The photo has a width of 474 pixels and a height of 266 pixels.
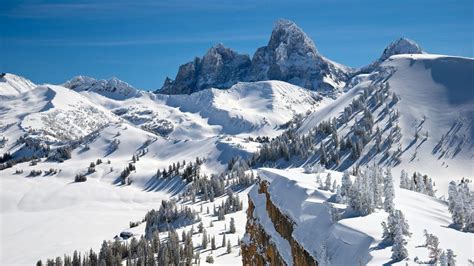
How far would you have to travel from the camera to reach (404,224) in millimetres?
27438

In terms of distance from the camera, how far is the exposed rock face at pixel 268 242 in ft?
105

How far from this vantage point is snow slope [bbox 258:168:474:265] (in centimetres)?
2523

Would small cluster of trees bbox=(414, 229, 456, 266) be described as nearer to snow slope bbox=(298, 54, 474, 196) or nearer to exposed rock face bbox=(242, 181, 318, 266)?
exposed rock face bbox=(242, 181, 318, 266)

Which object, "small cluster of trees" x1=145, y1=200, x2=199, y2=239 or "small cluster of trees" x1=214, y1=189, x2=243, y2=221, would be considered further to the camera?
"small cluster of trees" x1=214, y1=189, x2=243, y2=221

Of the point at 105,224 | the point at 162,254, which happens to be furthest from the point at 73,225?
the point at 162,254

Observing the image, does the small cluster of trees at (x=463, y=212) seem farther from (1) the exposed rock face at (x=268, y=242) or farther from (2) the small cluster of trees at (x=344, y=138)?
(2) the small cluster of trees at (x=344, y=138)

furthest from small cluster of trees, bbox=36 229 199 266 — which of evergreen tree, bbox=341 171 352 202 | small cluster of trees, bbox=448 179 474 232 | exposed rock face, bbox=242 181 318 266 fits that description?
small cluster of trees, bbox=448 179 474 232

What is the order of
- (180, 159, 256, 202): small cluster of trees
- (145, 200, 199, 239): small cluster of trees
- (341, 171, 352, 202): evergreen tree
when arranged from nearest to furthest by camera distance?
(341, 171, 352, 202): evergreen tree
(145, 200, 199, 239): small cluster of trees
(180, 159, 256, 202): small cluster of trees

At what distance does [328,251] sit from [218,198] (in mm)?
127835

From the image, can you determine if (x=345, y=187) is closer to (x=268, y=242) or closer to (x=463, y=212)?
(x=463, y=212)

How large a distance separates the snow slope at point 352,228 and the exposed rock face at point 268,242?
2.73 ft

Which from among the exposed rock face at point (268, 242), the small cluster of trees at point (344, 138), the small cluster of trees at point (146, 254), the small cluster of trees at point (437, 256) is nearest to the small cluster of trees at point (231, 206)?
the small cluster of trees at point (146, 254)

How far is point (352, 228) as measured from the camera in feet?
91.5

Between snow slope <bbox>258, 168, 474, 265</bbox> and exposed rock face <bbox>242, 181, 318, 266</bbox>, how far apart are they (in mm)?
832
